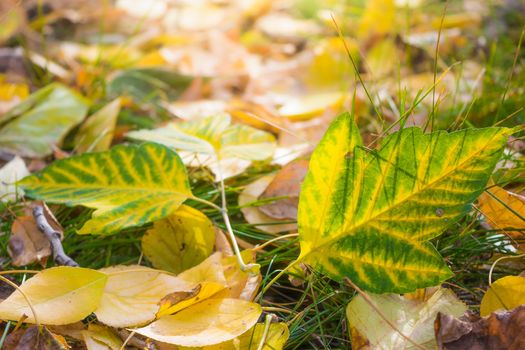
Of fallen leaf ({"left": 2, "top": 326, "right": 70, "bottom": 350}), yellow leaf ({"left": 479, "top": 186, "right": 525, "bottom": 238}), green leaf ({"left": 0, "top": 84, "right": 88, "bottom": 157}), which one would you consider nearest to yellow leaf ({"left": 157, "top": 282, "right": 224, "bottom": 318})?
fallen leaf ({"left": 2, "top": 326, "right": 70, "bottom": 350})

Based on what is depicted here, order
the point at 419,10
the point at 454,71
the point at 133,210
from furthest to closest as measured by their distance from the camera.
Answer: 1. the point at 419,10
2. the point at 454,71
3. the point at 133,210

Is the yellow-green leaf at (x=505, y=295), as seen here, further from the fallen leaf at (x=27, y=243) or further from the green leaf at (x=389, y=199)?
the fallen leaf at (x=27, y=243)

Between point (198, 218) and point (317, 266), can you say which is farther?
point (198, 218)

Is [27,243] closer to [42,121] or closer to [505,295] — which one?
[42,121]

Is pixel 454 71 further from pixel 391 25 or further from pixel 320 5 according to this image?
pixel 320 5

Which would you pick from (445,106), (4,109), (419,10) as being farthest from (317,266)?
(419,10)

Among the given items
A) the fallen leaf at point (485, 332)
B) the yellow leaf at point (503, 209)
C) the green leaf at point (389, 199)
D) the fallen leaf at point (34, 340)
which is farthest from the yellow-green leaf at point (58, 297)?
the yellow leaf at point (503, 209)
